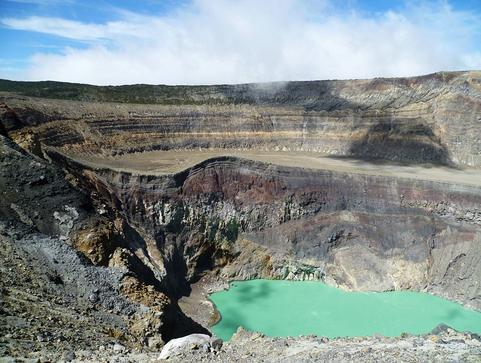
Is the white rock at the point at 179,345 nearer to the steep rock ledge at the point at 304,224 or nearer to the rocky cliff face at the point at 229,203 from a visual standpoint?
the rocky cliff face at the point at 229,203

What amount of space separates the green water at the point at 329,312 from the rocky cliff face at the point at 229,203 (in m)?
1.10

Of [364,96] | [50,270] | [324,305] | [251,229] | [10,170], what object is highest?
[364,96]

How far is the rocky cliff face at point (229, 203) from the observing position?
18906 mm

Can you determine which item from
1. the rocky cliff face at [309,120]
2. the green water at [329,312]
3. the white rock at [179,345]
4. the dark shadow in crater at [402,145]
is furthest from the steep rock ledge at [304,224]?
the white rock at [179,345]

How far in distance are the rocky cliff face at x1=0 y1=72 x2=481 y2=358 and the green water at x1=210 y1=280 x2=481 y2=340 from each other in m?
1.10

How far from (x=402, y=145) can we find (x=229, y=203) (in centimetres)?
2096

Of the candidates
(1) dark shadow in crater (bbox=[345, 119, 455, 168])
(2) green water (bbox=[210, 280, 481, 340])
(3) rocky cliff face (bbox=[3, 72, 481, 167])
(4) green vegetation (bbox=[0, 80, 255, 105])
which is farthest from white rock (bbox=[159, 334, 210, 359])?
(4) green vegetation (bbox=[0, 80, 255, 105])

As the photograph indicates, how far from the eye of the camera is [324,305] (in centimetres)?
3039

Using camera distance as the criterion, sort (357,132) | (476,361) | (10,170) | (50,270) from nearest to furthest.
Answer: (476,361), (50,270), (10,170), (357,132)

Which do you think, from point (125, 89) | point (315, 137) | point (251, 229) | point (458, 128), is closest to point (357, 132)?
point (315, 137)

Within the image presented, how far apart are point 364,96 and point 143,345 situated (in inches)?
1791

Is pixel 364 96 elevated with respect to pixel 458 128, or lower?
elevated

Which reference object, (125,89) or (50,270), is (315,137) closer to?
(125,89)

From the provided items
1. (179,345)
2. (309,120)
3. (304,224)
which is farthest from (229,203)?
(179,345)
